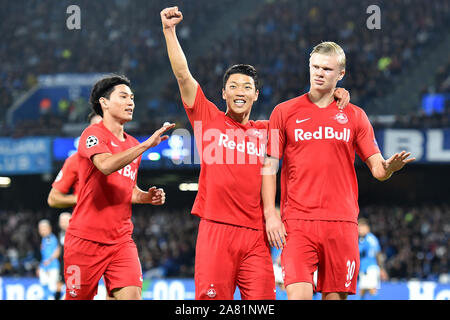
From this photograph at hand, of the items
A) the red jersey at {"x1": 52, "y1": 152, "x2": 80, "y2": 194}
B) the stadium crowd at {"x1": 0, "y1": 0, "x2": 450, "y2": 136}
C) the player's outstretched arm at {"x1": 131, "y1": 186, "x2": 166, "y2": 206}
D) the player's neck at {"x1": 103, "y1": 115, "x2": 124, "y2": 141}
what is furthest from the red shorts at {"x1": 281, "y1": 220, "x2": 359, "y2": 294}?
the stadium crowd at {"x1": 0, "y1": 0, "x2": 450, "y2": 136}

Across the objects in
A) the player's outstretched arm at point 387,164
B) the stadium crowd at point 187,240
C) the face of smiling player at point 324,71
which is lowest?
the stadium crowd at point 187,240

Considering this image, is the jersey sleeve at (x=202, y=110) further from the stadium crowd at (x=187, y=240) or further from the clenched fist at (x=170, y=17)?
the stadium crowd at (x=187, y=240)

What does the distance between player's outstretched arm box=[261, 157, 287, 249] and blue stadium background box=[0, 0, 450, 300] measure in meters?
9.56

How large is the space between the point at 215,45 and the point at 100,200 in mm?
16539

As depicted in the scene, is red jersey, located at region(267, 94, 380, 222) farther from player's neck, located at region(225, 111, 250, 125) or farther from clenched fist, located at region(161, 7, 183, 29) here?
clenched fist, located at region(161, 7, 183, 29)

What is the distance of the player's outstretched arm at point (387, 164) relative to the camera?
4438mm

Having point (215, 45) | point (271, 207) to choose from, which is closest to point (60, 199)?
point (271, 207)

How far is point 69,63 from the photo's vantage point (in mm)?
21438

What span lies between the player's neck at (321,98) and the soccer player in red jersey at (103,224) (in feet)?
4.36

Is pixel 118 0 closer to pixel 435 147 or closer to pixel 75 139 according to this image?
pixel 75 139

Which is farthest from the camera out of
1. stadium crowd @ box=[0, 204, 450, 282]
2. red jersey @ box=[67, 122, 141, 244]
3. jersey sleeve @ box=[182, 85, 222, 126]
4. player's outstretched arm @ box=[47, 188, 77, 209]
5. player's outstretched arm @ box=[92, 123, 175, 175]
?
stadium crowd @ box=[0, 204, 450, 282]

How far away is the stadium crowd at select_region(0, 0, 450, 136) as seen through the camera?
17.9 metres

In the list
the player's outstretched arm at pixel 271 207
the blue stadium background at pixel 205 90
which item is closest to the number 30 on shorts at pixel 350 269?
the player's outstretched arm at pixel 271 207
